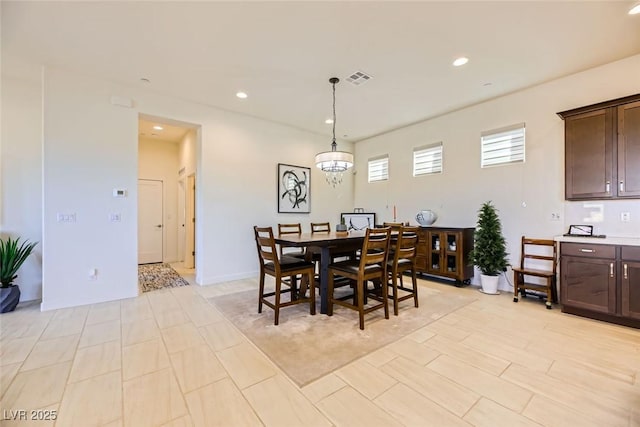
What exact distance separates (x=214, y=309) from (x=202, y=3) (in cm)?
313

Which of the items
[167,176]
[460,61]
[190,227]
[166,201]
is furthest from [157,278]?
[460,61]

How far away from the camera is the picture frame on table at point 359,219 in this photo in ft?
19.3

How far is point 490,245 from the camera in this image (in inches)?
152

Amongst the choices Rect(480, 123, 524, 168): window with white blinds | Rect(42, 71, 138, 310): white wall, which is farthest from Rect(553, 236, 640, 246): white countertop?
Rect(42, 71, 138, 310): white wall

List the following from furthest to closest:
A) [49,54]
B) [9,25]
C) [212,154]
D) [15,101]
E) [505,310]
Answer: [212,154] → [15,101] → [505,310] → [49,54] → [9,25]

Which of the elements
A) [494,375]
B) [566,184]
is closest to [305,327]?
[494,375]

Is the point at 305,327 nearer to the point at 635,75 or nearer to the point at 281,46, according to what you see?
the point at 281,46

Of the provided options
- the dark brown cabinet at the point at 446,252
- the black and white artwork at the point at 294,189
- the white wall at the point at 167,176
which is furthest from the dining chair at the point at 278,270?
the white wall at the point at 167,176

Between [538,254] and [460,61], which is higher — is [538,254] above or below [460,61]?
below

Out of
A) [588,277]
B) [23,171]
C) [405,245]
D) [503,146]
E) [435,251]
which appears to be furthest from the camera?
[435,251]

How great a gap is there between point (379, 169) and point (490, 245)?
9.35ft

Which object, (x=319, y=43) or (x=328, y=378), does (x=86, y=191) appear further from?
(x=328, y=378)

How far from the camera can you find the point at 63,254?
3.32 m

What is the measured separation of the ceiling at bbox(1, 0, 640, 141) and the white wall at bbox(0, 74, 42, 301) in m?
0.45
